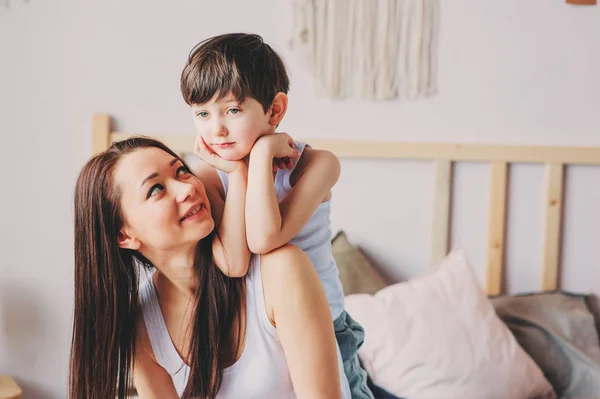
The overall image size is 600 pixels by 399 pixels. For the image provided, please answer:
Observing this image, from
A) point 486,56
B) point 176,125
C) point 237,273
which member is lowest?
point 237,273

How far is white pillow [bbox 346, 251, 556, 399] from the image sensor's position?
6.17 feet

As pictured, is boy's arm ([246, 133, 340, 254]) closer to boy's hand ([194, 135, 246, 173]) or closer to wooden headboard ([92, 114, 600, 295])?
boy's hand ([194, 135, 246, 173])

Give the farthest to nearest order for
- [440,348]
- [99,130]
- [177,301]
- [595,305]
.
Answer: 1. [595,305]
2. [99,130]
3. [440,348]
4. [177,301]

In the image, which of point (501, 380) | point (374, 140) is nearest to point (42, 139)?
point (374, 140)

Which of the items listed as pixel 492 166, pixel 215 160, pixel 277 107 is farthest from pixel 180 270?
pixel 492 166

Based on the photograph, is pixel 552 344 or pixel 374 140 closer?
pixel 552 344

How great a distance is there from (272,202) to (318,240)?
0.21 metres

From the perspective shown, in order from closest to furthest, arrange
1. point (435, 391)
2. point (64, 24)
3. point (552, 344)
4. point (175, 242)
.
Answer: point (175, 242) → point (435, 391) → point (552, 344) → point (64, 24)

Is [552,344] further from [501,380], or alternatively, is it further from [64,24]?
[64,24]

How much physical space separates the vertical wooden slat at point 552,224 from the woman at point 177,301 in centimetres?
140

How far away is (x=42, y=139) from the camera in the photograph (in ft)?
7.41

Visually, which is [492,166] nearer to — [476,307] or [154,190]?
[476,307]

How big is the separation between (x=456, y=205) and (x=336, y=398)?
1.41m

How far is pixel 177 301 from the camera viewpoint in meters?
1.13
